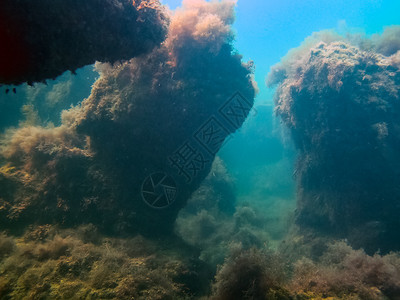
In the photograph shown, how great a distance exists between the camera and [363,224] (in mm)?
8367

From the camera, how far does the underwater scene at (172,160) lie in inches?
157

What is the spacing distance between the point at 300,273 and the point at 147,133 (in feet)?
19.6

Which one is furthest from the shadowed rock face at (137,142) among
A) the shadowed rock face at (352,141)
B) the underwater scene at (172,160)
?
the shadowed rock face at (352,141)

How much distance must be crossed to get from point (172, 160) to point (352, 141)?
7.78 m

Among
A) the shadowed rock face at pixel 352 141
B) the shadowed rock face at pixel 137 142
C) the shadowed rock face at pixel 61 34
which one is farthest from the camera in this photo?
the shadowed rock face at pixel 352 141

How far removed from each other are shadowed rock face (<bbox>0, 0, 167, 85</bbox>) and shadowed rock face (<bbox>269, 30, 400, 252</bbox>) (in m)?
8.47

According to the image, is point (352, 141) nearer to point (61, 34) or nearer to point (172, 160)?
point (172, 160)

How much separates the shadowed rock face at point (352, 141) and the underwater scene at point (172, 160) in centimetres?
5

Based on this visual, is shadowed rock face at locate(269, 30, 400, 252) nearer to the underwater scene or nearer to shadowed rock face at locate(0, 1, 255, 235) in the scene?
the underwater scene

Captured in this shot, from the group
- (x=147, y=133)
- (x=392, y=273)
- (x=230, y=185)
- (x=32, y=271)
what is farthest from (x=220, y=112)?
(x=230, y=185)

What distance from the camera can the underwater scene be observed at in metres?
3.99

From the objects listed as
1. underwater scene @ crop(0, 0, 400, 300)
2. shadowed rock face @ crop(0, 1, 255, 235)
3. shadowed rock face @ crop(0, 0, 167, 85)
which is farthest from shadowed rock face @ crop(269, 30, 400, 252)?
shadowed rock face @ crop(0, 0, 167, 85)

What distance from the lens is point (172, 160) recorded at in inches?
301

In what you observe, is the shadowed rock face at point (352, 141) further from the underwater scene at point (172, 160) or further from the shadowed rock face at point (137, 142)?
the shadowed rock face at point (137, 142)
